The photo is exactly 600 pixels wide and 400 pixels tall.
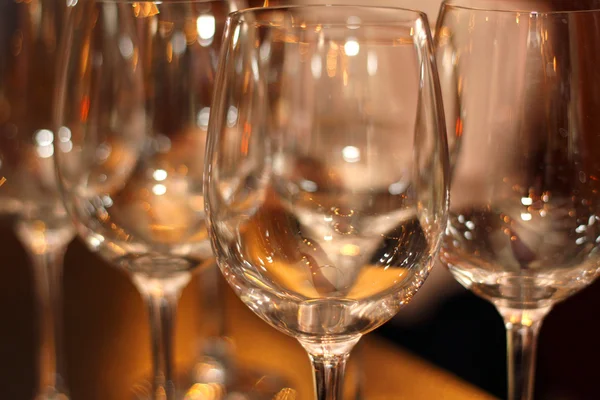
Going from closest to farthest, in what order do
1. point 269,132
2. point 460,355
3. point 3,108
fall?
point 269,132 → point 3,108 → point 460,355

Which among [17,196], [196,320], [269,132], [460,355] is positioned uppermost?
[269,132]

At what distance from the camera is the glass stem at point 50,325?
625mm

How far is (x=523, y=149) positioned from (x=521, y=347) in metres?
0.09

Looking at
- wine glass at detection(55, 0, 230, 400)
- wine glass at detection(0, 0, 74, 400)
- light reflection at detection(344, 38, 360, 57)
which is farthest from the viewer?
wine glass at detection(0, 0, 74, 400)

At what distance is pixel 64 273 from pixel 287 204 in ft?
1.66

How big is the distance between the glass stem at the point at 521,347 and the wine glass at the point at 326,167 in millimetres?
89

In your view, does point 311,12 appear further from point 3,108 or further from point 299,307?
point 3,108

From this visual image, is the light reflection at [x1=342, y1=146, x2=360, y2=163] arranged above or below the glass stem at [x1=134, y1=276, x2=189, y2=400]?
above

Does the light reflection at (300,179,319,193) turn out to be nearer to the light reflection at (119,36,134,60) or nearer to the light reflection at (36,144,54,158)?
the light reflection at (119,36,134,60)

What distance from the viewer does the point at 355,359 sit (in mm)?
595

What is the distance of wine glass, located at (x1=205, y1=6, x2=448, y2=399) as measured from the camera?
1.02 ft

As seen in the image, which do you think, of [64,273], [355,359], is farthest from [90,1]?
[64,273]

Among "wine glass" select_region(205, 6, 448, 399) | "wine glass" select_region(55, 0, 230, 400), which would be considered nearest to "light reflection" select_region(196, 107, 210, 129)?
"wine glass" select_region(55, 0, 230, 400)

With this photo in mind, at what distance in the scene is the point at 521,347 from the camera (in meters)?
Result: 0.40
